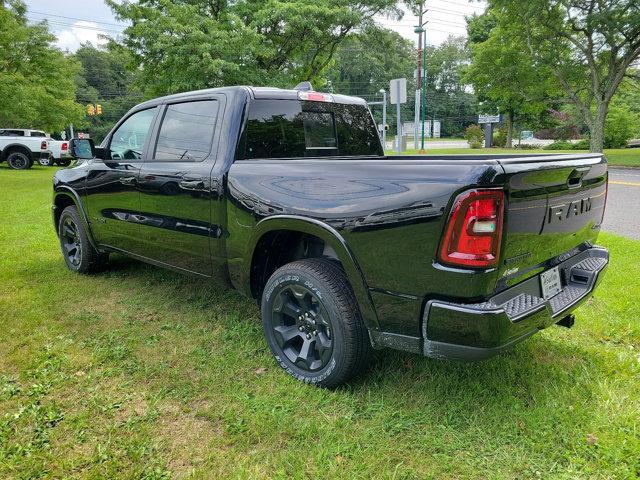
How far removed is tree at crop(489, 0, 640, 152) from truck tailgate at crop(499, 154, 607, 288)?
56.1ft

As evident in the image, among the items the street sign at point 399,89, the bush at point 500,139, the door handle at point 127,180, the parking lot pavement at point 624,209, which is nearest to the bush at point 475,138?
the bush at point 500,139

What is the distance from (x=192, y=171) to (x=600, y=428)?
2896 mm

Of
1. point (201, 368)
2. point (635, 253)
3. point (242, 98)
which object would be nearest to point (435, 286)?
point (201, 368)

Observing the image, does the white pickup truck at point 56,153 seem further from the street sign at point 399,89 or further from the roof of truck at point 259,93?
the roof of truck at point 259,93

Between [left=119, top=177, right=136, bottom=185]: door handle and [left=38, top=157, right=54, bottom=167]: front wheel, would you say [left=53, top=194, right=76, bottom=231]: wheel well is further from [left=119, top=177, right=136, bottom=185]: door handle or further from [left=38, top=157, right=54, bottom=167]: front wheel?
[left=38, top=157, right=54, bottom=167]: front wheel

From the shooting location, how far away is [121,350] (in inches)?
130

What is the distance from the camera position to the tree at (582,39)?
16.7m

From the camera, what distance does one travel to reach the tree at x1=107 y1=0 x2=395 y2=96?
53.2 ft

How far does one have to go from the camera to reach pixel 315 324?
9.23 ft

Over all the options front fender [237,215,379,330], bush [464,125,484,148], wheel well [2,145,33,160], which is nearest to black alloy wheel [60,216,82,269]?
front fender [237,215,379,330]

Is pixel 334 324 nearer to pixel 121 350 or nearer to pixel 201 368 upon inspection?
pixel 201 368

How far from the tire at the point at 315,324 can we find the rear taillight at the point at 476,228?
745 millimetres

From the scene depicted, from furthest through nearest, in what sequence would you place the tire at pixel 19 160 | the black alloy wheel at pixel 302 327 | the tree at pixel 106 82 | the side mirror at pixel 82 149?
1. the tree at pixel 106 82
2. the tire at pixel 19 160
3. the side mirror at pixel 82 149
4. the black alloy wheel at pixel 302 327

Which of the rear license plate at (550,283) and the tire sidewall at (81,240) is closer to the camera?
the rear license plate at (550,283)
